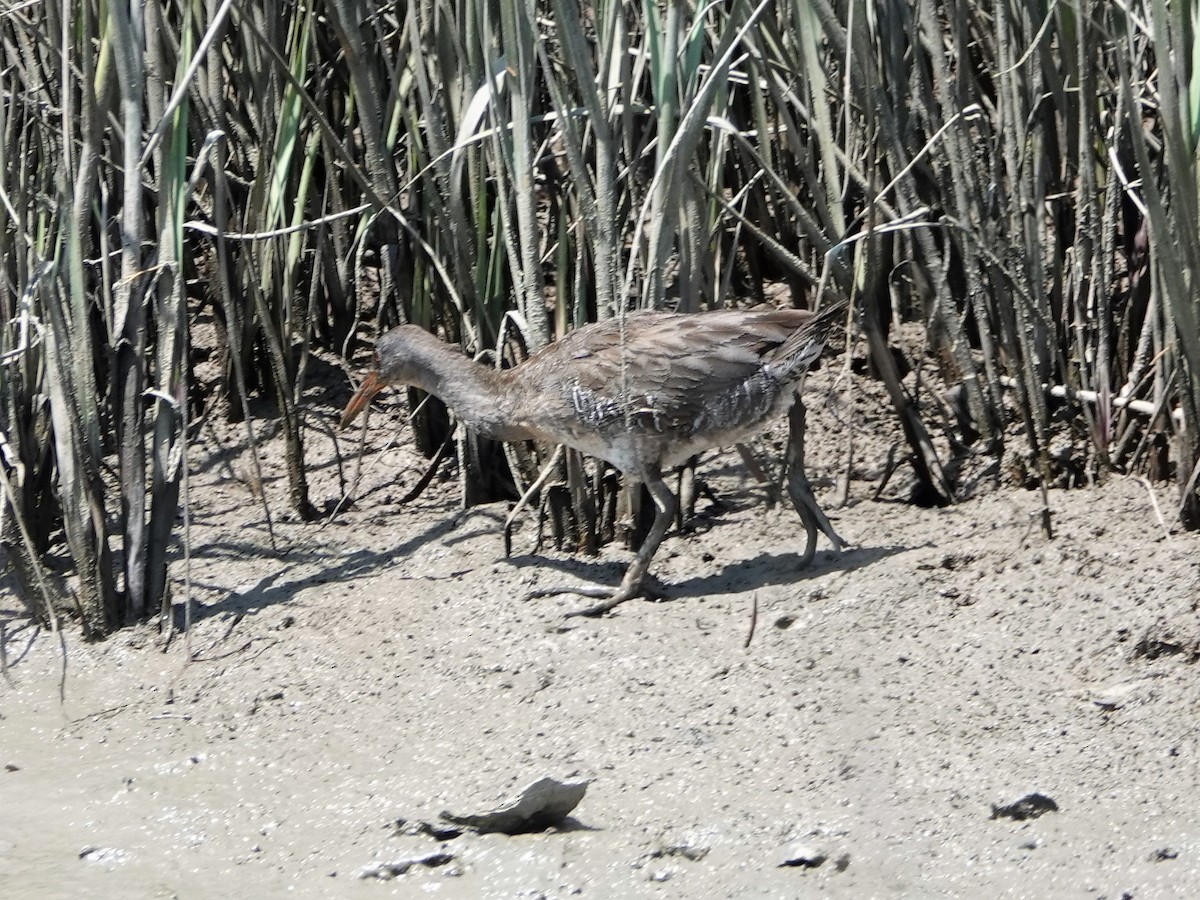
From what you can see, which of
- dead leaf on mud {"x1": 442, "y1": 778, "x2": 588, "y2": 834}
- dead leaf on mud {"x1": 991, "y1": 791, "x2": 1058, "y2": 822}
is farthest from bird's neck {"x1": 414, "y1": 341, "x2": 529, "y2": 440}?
dead leaf on mud {"x1": 991, "y1": 791, "x2": 1058, "y2": 822}

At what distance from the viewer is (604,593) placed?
17.1ft

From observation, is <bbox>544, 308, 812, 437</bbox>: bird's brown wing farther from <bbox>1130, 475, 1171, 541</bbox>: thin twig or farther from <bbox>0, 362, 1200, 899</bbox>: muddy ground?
<bbox>1130, 475, 1171, 541</bbox>: thin twig

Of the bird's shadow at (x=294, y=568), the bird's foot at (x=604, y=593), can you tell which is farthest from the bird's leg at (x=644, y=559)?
the bird's shadow at (x=294, y=568)

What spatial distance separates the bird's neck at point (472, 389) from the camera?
536cm

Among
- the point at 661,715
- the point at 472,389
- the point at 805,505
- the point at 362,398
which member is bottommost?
the point at 661,715

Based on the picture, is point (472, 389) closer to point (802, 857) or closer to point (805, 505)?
point (805, 505)

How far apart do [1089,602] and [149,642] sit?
9.16 feet

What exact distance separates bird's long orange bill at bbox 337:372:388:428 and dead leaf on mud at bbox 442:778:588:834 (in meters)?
2.17

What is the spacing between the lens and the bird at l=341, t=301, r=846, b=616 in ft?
16.8

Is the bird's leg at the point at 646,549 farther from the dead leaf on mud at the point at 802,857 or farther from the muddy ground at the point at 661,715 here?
the dead leaf on mud at the point at 802,857

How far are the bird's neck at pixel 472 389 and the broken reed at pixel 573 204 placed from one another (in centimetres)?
19

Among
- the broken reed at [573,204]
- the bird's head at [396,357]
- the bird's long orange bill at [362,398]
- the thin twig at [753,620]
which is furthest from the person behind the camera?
the bird's long orange bill at [362,398]

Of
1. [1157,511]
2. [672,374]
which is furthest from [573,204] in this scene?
[1157,511]

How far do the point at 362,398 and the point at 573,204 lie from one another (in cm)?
105
